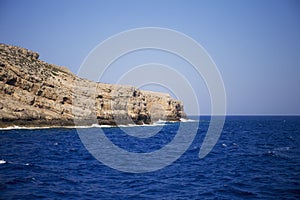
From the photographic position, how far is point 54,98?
284 feet

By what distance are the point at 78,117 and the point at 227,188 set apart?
72.8 metres

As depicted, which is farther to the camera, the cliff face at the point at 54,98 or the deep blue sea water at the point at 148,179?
the cliff face at the point at 54,98

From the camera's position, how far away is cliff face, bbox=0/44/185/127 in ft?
245

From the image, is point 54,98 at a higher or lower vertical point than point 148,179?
higher

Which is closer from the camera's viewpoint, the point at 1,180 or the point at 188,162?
the point at 1,180

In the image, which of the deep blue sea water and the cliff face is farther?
the cliff face

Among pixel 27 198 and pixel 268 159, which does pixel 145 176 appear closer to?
pixel 27 198

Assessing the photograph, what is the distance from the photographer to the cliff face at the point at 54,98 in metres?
74.8

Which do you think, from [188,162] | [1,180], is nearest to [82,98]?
[188,162]

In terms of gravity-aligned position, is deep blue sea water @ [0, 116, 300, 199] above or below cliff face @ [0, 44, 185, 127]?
below

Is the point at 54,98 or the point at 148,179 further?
the point at 54,98

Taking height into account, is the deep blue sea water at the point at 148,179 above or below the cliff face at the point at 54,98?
below

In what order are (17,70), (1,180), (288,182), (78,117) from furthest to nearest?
1. (78,117)
2. (17,70)
3. (288,182)
4. (1,180)

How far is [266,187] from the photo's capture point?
72.9 feet
